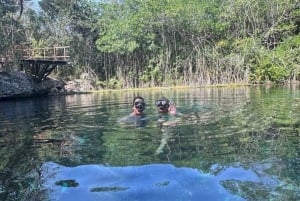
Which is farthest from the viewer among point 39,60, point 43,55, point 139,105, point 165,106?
point 43,55

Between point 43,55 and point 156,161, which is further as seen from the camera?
point 43,55

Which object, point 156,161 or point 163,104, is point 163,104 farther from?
point 156,161

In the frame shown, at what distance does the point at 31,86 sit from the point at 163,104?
17.8 meters

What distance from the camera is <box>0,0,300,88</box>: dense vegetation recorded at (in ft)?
101

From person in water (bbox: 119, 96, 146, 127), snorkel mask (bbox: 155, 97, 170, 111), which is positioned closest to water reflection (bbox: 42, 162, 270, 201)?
person in water (bbox: 119, 96, 146, 127)

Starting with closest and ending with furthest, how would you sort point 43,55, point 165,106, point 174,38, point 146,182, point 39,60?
point 146,182, point 165,106, point 39,60, point 43,55, point 174,38

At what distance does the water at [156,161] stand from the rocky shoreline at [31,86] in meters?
14.8

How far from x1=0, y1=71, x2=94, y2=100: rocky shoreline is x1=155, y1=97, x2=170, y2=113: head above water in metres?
15.2

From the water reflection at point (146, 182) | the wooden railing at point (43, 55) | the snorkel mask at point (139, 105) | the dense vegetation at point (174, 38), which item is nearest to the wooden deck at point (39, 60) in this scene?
the wooden railing at point (43, 55)

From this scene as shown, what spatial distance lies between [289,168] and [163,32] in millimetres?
28662

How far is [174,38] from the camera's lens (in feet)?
110

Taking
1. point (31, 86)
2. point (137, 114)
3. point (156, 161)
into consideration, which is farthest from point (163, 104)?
point (31, 86)

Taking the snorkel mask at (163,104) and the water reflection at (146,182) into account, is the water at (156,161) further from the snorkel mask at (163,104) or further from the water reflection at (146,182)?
the snorkel mask at (163,104)

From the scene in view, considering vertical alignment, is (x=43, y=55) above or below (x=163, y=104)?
above
